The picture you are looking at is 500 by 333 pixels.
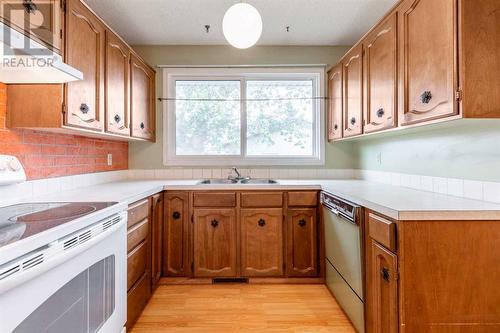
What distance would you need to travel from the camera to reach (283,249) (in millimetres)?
2531

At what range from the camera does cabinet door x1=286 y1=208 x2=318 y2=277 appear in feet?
8.28

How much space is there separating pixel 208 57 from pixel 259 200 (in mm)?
1692

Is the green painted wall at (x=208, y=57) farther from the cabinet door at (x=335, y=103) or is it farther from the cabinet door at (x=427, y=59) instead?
the cabinet door at (x=427, y=59)

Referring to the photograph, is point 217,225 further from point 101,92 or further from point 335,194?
point 101,92

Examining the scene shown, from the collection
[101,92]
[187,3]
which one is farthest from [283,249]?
[187,3]

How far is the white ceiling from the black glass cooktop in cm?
171

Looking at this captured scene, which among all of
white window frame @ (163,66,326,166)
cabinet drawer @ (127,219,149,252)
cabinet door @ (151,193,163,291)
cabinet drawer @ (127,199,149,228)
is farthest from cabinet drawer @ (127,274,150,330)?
white window frame @ (163,66,326,166)

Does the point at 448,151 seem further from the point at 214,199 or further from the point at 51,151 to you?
the point at 51,151

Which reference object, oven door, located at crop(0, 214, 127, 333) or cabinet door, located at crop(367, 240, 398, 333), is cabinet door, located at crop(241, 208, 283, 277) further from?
oven door, located at crop(0, 214, 127, 333)

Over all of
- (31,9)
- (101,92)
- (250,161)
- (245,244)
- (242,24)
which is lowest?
(245,244)

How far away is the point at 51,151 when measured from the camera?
1930 mm

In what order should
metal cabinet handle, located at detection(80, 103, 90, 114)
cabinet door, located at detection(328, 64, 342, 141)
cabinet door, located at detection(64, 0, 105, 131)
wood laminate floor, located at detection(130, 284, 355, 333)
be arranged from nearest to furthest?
cabinet door, located at detection(64, 0, 105, 131) → metal cabinet handle, located at detection(80, 103, 90, 114) → wood laminate floor, located at detection(130, 284, 355, 333) → cabinet door, located at detection(328, 64, 342, 141)

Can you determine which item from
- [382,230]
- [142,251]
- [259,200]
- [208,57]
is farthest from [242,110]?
[382,230]

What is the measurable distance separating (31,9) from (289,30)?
2.07 meters
